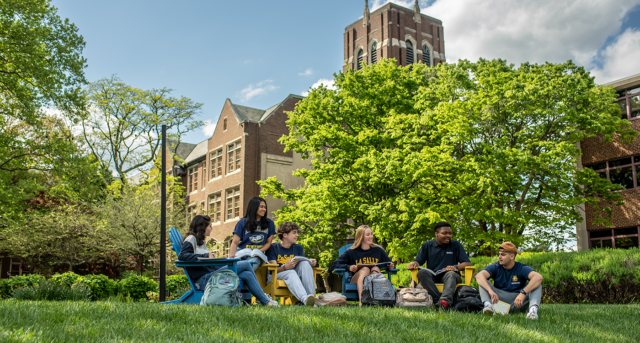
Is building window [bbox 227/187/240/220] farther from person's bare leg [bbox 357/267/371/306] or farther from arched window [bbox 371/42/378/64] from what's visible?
person's bare leg [bbox 357/267/371/306]

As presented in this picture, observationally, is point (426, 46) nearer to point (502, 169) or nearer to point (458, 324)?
point (502, 169)

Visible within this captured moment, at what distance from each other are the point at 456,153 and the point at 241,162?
15.3 m

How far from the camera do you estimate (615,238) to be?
23750 millimetres

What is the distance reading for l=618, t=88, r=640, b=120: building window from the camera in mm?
23922

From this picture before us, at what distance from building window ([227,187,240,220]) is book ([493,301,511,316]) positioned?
26.7 m

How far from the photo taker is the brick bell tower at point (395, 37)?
44750 mm

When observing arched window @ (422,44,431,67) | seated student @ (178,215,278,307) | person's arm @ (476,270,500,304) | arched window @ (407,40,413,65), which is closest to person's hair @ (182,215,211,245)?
seated student @ (178,215,278,307)

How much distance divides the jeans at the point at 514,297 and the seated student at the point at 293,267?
217 centimetres

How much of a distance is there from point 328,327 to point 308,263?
3.33 meters

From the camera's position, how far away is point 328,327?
4051 millimetres

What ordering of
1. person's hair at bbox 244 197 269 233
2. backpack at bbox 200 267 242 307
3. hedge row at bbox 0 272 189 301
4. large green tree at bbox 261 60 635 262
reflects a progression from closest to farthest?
1. backpack at bbox 200 267 242 307
2. person's hair at bbox 244 197 269 233
3. hedge row at bbox 0 272 189 301
4. large green tree at bbox 261 60 635 262

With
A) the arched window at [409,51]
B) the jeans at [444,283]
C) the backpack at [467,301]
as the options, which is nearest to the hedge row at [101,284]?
the jeans at [444,283]

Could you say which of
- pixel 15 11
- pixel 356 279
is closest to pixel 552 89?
pixel 356 279

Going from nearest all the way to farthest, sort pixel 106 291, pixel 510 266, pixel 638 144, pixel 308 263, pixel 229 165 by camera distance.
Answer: pixel 510 266, pixel 308 263, pixel 106 291, pixel 638 144, pixel 229 165
